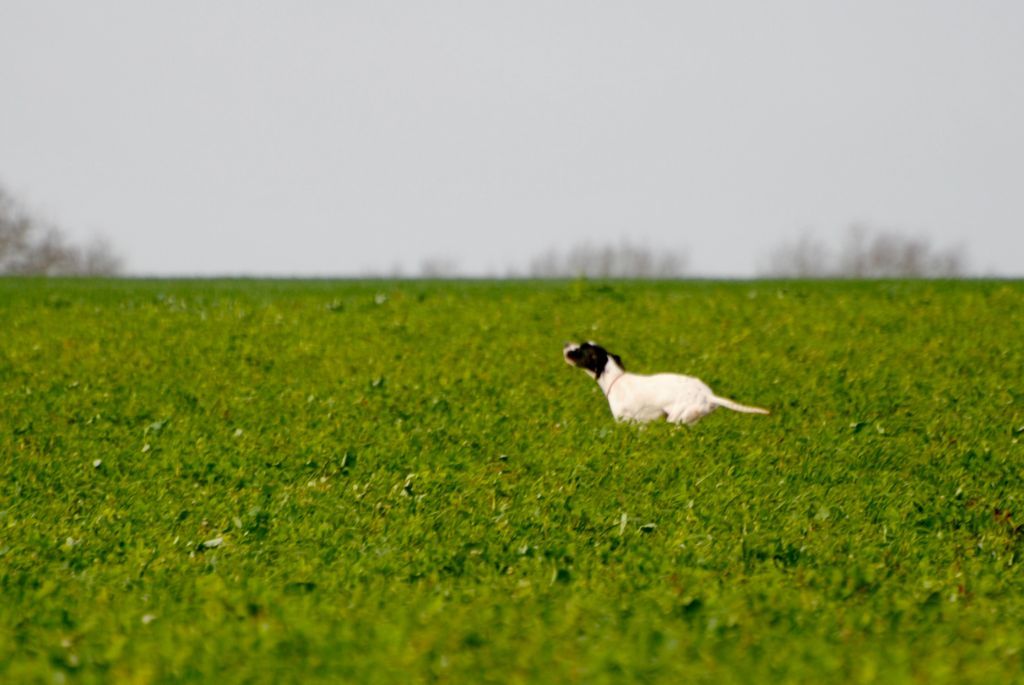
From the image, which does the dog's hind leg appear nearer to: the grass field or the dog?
the dog

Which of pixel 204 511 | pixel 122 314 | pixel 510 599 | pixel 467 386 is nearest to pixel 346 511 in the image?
pixel 204 511

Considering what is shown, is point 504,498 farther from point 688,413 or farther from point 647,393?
point 688,413

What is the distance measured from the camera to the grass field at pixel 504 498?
7.71 metres

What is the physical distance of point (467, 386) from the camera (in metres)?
17.9

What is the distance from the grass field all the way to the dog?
14.2 inches

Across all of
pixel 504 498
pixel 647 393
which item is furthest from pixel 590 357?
pixel 504 498

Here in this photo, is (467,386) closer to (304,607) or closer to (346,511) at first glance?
(346,511)

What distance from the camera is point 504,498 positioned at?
1245cm

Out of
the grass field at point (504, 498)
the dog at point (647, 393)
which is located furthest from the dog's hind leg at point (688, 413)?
the grass field at point (504, 498)

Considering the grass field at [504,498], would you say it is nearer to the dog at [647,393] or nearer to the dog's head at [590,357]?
the dog at [647,393]

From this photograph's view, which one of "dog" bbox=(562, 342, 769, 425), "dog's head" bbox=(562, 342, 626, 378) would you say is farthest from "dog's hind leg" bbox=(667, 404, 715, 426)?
"dog's head" bbox=(562, 342, 626, 378)

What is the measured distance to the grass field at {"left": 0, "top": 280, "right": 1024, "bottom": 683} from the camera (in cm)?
771

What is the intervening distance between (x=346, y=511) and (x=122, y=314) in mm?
14134

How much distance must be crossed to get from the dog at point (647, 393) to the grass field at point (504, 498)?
359 mm
